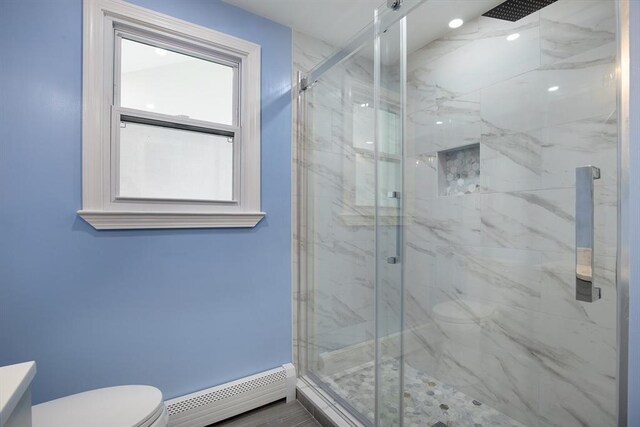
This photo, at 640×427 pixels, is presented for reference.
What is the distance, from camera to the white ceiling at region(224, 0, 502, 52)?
5.52ft

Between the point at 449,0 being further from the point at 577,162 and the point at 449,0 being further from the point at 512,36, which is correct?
the point at 577,162

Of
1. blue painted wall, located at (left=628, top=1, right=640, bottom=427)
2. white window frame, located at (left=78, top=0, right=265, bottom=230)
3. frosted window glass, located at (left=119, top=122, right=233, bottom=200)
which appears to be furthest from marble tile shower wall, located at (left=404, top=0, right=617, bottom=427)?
frosted window glass, located at (left=119, top=122, right=233, bottom=200)

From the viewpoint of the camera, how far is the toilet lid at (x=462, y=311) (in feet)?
5.68

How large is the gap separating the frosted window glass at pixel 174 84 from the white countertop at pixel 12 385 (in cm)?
135

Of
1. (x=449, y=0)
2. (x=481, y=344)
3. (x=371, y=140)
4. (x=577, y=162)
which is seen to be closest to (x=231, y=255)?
(x=371, y=140)

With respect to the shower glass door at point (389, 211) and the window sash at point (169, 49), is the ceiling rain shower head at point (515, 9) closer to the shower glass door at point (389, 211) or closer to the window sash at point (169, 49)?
the shower glass door at point (389, 211)

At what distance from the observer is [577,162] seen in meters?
1.31

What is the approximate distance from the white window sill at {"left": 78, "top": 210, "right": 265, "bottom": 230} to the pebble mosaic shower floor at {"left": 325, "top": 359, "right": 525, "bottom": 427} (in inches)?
43.8

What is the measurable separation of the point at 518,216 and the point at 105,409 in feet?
6.63

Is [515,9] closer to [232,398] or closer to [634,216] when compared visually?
[634,216]

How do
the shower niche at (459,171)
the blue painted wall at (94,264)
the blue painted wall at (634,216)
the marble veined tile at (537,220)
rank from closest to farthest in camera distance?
the blue painted wall at (634,216), the marble veined tile at (537,220), the blue painted wall at (94,264), the shower niche at (459,171)

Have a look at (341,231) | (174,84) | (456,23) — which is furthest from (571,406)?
(174,84)

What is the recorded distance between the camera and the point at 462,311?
5.95ft

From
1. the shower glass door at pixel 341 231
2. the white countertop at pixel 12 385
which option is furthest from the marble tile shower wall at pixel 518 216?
the white countertop at pixel 12 385
